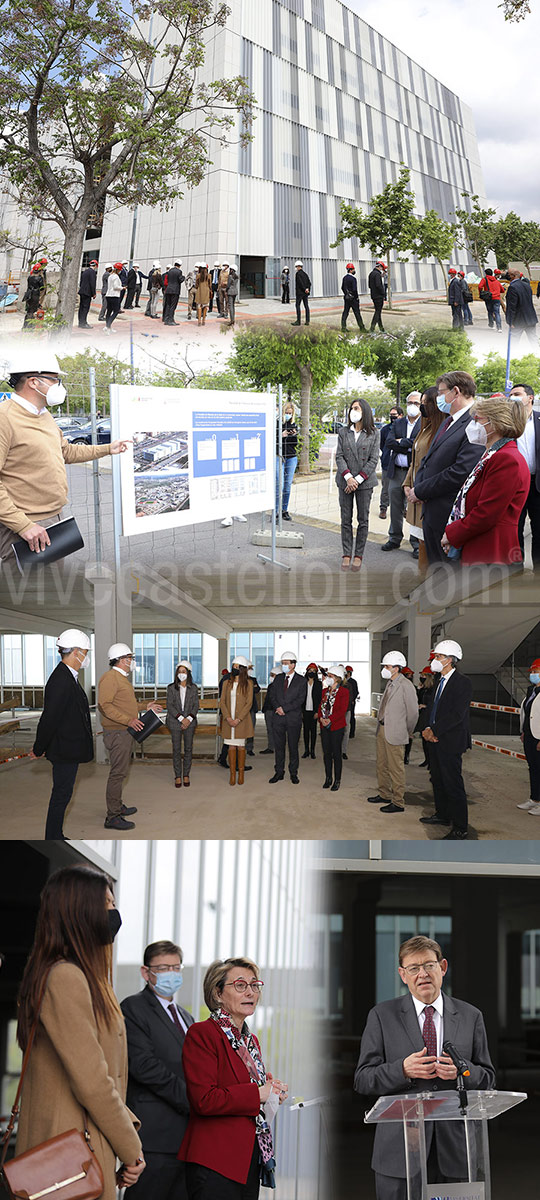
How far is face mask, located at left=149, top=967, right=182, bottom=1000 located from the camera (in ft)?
10.3

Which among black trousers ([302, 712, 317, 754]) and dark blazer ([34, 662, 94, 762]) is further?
black trousers ([302, 712, 317, 754])

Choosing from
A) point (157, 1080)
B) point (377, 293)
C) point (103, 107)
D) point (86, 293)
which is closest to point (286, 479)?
point (377, 293)

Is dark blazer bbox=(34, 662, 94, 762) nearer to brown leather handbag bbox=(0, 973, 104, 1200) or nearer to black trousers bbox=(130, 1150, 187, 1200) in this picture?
black trousers bbox=(130, 1150, 187, 1200)

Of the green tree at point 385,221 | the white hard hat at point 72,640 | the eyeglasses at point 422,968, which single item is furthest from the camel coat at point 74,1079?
the green tree at point 385,221

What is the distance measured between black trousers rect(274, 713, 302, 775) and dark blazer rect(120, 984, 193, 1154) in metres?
2.30

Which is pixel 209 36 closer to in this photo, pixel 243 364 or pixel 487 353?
pixel 243 364

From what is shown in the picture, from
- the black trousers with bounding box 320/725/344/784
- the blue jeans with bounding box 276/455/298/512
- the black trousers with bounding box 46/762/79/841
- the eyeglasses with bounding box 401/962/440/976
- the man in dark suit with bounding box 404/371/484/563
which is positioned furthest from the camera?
the blue jeans with bounding box 276/455/298/512

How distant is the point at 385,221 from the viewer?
5805 millimetres

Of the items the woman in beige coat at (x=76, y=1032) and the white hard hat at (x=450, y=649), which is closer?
the woman in beige coat at (x=76, y=1032)

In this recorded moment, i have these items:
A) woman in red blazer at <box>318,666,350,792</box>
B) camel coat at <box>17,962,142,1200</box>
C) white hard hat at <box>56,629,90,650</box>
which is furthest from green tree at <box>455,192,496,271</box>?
camel coat at <box>17,962,142,1200</box>

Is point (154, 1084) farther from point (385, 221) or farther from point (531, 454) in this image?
point (385, 221)

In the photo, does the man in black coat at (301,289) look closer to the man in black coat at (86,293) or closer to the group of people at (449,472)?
the group of people at (449,472)

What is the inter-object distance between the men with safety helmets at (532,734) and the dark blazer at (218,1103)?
2978mm

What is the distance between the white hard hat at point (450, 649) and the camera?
5.20 m
